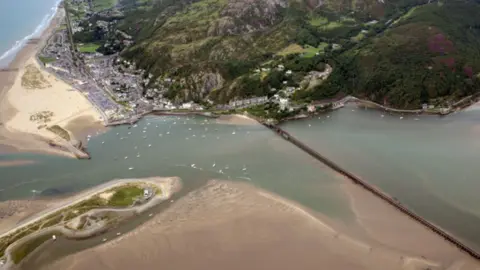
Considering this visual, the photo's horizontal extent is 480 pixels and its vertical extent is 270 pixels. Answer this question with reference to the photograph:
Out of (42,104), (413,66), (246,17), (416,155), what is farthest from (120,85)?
(416,155)

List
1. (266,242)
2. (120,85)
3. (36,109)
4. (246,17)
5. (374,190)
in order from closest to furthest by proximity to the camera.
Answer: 1. (266,242)
2. (374,190)
3. (36,109)
4. (120,85)
5. (246,17)

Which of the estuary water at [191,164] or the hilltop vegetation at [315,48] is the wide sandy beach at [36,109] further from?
the hilltop vegetation at [315,48]

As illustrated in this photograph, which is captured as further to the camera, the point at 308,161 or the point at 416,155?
the point at 308,161

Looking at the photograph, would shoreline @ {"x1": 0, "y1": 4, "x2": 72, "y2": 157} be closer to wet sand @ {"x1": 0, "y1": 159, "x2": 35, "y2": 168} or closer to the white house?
wet sand @ {"x1": 0, "y1": 159, "x2": 35, "y2": 168}

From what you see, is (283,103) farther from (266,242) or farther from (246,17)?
(246,17)

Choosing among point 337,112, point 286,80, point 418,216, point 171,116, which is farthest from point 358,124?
point 171,116

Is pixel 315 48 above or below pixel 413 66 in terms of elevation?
above

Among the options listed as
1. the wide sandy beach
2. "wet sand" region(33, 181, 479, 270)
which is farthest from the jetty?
the wide sandy beach

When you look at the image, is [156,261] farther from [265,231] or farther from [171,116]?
[171,116]
